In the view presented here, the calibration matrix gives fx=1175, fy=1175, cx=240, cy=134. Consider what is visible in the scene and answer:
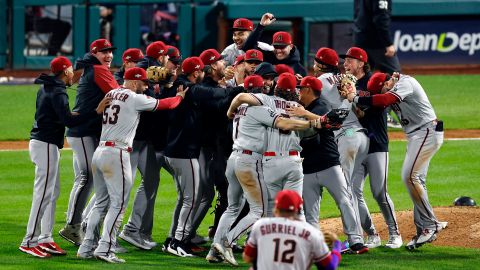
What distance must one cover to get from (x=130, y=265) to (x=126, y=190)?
2.20ft

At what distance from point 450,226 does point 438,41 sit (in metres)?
12.9

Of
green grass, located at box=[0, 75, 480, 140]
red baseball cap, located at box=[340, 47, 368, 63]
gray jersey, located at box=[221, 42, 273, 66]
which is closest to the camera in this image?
red baseball cap, located at box=[340, 47, 368, 63]

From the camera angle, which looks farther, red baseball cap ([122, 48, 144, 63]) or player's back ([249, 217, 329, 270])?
red baseball cap ([122, 48, 144, 63])

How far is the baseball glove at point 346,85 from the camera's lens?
10.8m

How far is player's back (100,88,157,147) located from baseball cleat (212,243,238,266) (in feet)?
3.99

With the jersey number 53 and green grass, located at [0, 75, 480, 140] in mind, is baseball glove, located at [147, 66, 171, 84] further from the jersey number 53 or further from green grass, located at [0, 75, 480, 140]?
green grass, located at [0, 75, 480, 140]

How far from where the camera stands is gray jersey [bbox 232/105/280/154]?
394 inches

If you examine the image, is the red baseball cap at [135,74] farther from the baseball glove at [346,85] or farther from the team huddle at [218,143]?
the baseball glove at [346,85]

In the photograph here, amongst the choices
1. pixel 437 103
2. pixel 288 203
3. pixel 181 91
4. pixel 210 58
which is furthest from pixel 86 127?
pixel 437 103

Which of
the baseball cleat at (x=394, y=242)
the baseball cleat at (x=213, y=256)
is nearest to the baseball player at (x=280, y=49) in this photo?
the baseball cleat at (x=394, y=242)

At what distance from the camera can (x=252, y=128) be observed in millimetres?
10148

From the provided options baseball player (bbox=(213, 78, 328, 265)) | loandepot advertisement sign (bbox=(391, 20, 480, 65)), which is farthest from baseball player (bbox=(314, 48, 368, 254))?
loandepot advertisement sign (bbox=(391, 20, 480, 65))

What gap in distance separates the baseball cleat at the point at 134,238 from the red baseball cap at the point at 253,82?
6.73 ft

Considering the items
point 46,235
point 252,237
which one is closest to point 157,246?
point 46,235
